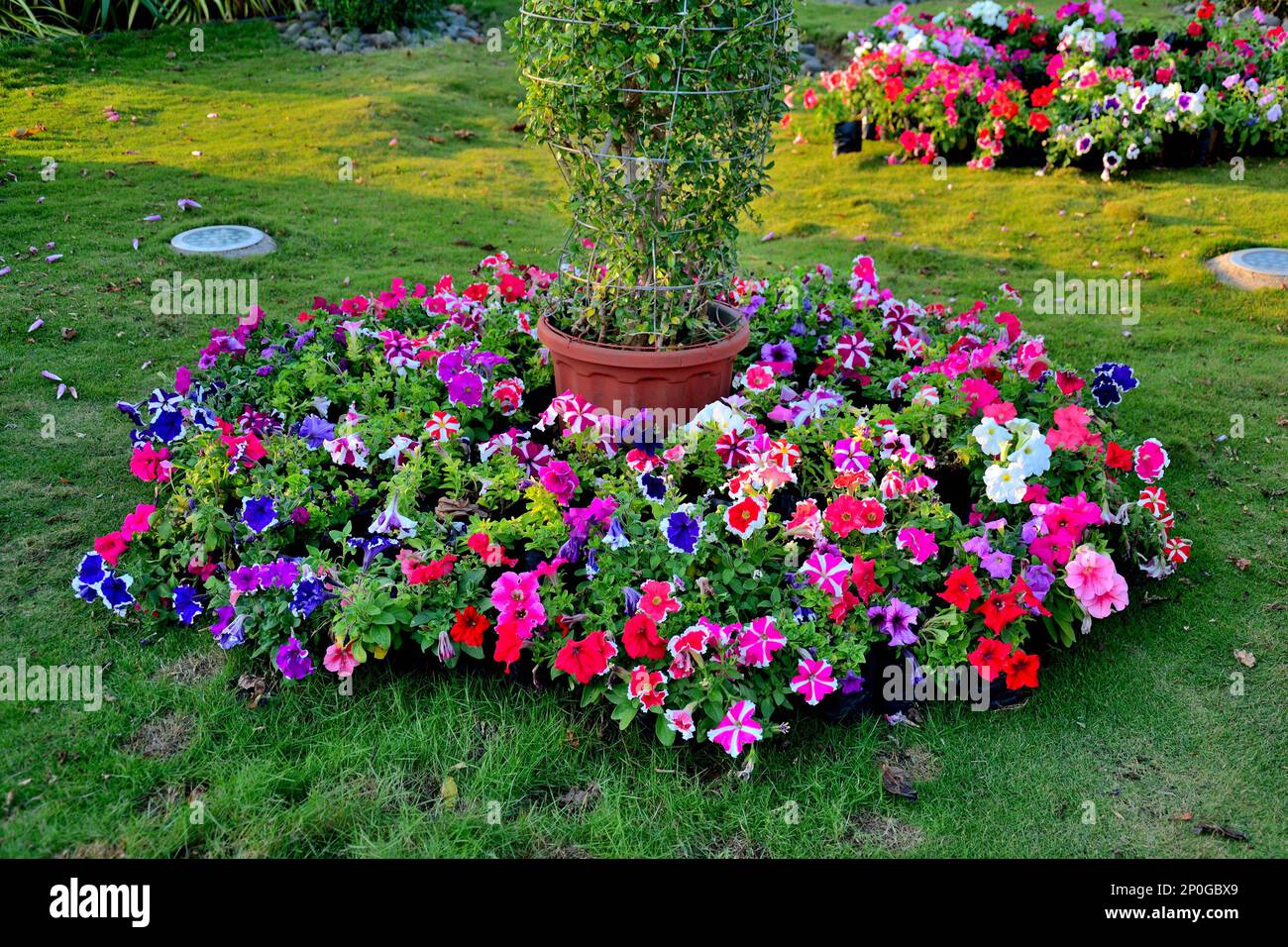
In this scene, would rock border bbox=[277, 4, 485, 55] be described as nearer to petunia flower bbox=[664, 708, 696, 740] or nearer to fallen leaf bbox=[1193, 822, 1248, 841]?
petunia flower bbox=[664, 708, 696, 740]

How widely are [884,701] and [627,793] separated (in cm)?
92

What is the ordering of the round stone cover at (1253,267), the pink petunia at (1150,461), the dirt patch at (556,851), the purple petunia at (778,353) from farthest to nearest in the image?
the round stone cover at (1253,267), the purple petunia at (778,353), the pink petunia at (1150,461), the dirt patch at (556,851)

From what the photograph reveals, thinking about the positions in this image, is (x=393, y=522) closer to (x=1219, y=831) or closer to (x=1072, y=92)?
(x=1219, y=831)

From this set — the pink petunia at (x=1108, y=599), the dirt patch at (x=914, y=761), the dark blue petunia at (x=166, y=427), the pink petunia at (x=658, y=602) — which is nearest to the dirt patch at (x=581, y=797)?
the pink petunia at (x=658, y=602)

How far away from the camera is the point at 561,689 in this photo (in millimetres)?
3283

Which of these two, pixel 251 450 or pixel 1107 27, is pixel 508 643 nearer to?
pixel 251 450

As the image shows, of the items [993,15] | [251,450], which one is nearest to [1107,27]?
[993,15]

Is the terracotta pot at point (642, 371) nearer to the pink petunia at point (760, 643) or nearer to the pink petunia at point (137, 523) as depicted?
the pink petunia at point (760, 643)

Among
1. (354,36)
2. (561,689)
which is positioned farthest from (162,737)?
(354,36)

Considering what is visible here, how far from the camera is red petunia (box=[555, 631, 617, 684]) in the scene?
118 inches

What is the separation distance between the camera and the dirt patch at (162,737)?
2.98 metres

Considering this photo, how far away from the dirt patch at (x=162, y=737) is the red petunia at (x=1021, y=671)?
99.8 inches

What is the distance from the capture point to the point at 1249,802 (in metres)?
2.94

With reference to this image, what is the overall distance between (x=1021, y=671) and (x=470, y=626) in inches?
68.7
